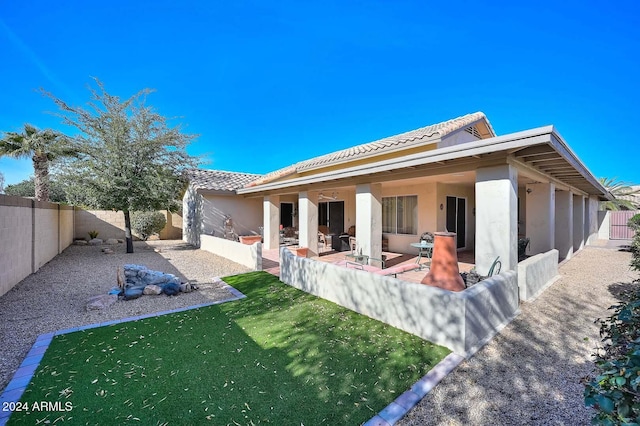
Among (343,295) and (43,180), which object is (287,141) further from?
(343,295)

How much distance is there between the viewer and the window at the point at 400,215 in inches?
539

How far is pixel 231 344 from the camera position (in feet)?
16.3

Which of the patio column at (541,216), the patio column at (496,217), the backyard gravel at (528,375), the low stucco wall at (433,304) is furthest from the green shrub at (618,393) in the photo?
the patio column at (541,216)

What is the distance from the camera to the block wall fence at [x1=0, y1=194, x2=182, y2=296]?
25.7ft

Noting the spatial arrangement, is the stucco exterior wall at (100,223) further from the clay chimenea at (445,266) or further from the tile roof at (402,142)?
the clay chimenea at (445,266)

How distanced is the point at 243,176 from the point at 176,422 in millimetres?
21406

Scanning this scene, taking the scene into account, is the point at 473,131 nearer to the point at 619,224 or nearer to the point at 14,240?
the point at 14,240

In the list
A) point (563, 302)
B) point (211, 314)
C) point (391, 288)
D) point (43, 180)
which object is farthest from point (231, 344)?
point (43, 180)

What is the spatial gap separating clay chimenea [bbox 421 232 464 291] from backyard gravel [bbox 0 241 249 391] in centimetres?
559

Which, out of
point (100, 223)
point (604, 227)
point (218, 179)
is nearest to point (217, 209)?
point (218, 179)

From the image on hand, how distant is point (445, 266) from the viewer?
652cm

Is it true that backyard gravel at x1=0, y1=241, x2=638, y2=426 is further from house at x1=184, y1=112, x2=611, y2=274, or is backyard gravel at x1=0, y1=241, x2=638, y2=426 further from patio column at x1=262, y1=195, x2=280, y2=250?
patio column at x1=262, y1=195, x2=280, y2=250

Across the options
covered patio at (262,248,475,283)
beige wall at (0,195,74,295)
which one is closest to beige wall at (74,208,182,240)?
beige wall at (0,195,74,295)

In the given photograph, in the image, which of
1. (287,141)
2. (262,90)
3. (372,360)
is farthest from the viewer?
(287,141)
